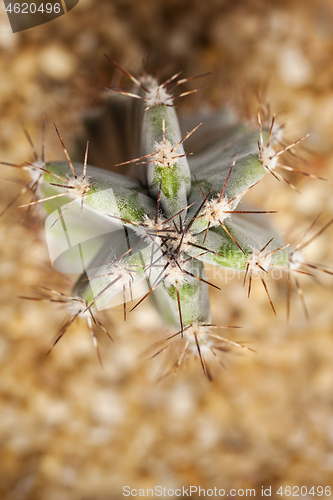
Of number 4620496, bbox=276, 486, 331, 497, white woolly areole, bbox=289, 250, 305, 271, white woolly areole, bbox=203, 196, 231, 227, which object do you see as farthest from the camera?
number 4620496, bbox=276, 486, 331, 497

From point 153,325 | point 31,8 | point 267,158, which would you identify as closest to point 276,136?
point 267,158

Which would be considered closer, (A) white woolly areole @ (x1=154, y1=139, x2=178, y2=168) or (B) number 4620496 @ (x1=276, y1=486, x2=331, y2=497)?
(A) white woolly areole @ (x1=154, y1=139, x2=178, y2=168)

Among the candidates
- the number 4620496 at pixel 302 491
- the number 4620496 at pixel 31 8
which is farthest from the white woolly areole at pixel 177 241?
the number 4620496 at pixel 302 491

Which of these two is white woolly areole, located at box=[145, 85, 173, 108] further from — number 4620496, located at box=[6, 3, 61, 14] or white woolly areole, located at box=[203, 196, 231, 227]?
number 4620496, located at box=[6, 3, 61, 14]

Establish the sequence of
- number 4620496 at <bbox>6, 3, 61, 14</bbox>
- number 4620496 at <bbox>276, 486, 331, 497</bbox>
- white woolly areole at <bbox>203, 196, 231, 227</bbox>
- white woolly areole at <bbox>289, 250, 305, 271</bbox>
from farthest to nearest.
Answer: number 4620496 at <bbox>276, 486, 331, 497</bbox> < number 4620496 at <bbox>6, 3, 61, 14</bbox> < white woolly areole at <bbox>289, 250, 305, 271</bbox> < white woolly areole at <bbox>203, 196, 231, 227</bbox>

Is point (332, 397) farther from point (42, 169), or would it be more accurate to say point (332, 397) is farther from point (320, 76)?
point (42, 169)

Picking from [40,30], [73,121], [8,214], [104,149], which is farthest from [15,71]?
[104,149]

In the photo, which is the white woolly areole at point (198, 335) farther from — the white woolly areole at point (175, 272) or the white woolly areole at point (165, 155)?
the white woolly areole at point (165, 155)

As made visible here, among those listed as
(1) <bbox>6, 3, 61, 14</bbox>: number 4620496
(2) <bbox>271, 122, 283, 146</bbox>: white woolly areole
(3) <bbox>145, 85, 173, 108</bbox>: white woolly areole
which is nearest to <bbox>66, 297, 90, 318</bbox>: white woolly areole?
(3) <bbox>145, 85, 173, 108</bbox>: white woolly areole
